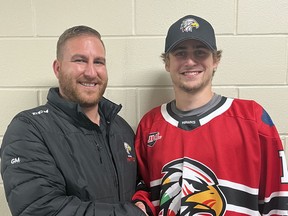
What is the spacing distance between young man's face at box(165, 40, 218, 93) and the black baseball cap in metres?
0.02

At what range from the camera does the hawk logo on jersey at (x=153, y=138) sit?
1.22 metres

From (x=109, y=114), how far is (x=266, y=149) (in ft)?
2.06

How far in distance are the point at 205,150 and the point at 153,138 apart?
234 mm

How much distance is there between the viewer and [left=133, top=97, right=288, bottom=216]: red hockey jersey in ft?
3.50

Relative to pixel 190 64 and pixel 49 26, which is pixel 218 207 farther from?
pixel 49 26

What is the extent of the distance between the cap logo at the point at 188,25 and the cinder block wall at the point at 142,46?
21 cm

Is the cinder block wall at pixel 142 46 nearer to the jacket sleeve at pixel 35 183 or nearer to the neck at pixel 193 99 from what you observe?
the neck at pixel 193 99

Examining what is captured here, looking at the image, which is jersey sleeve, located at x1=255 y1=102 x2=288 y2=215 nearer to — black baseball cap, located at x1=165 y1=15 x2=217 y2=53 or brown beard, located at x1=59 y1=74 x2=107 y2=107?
black baseball cap, located at x1=165 y1=15 x2=217 y2=53

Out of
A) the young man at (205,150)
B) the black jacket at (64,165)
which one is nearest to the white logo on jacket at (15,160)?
the black jacket at (64,165)

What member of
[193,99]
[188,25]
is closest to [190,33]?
[188,25]

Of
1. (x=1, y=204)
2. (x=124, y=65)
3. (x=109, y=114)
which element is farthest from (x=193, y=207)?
(x=1, y=204)

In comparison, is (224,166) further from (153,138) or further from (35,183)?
(35,183)

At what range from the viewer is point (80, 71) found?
46.0 inches

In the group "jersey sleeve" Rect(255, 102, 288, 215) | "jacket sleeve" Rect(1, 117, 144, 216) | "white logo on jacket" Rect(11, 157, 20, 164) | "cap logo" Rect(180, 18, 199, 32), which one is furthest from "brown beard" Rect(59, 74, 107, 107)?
"jersey sleeve" Rect(255, 102, 288, 215)
